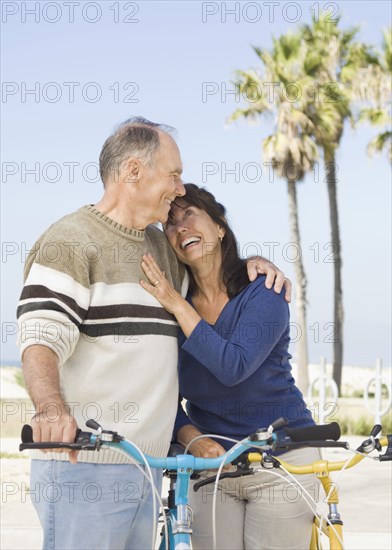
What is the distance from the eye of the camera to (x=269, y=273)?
3.46 meters

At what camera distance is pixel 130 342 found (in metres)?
3.03

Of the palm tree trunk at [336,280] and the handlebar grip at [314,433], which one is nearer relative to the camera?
the handlebar grip at [314,433]

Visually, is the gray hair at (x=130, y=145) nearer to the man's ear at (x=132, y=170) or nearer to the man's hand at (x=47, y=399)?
the man's ear at (x=132, y=170)

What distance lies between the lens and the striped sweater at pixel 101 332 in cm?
293

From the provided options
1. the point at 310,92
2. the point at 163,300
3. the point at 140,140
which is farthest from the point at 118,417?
the point at 310,92

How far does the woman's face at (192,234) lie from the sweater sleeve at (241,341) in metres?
0.25

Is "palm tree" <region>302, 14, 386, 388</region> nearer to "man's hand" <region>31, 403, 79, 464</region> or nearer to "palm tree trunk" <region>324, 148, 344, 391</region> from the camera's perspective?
"palm tree trunk" <region>324, 148, 344, 391</region>

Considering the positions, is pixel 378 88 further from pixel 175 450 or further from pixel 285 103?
pixel 175 450

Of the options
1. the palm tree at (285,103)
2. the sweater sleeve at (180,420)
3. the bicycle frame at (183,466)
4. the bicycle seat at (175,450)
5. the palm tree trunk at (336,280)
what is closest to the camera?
the bicycle frame at (183,466)

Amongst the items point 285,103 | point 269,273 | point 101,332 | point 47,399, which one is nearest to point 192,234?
point 269,273

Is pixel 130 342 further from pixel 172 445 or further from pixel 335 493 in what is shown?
pixel 335 493

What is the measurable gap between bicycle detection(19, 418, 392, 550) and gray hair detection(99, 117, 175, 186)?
3.25 ft

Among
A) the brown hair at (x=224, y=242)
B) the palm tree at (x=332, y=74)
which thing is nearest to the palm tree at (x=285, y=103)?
the palm tree at (x=332, y=74)

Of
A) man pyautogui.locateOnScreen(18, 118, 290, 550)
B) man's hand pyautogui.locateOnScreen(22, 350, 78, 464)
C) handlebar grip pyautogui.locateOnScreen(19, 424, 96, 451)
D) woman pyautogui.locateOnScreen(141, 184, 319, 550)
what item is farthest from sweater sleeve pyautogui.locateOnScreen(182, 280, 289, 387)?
handlebar grip pyautogui.locateOnScreen(19, 424, 96, 451)
